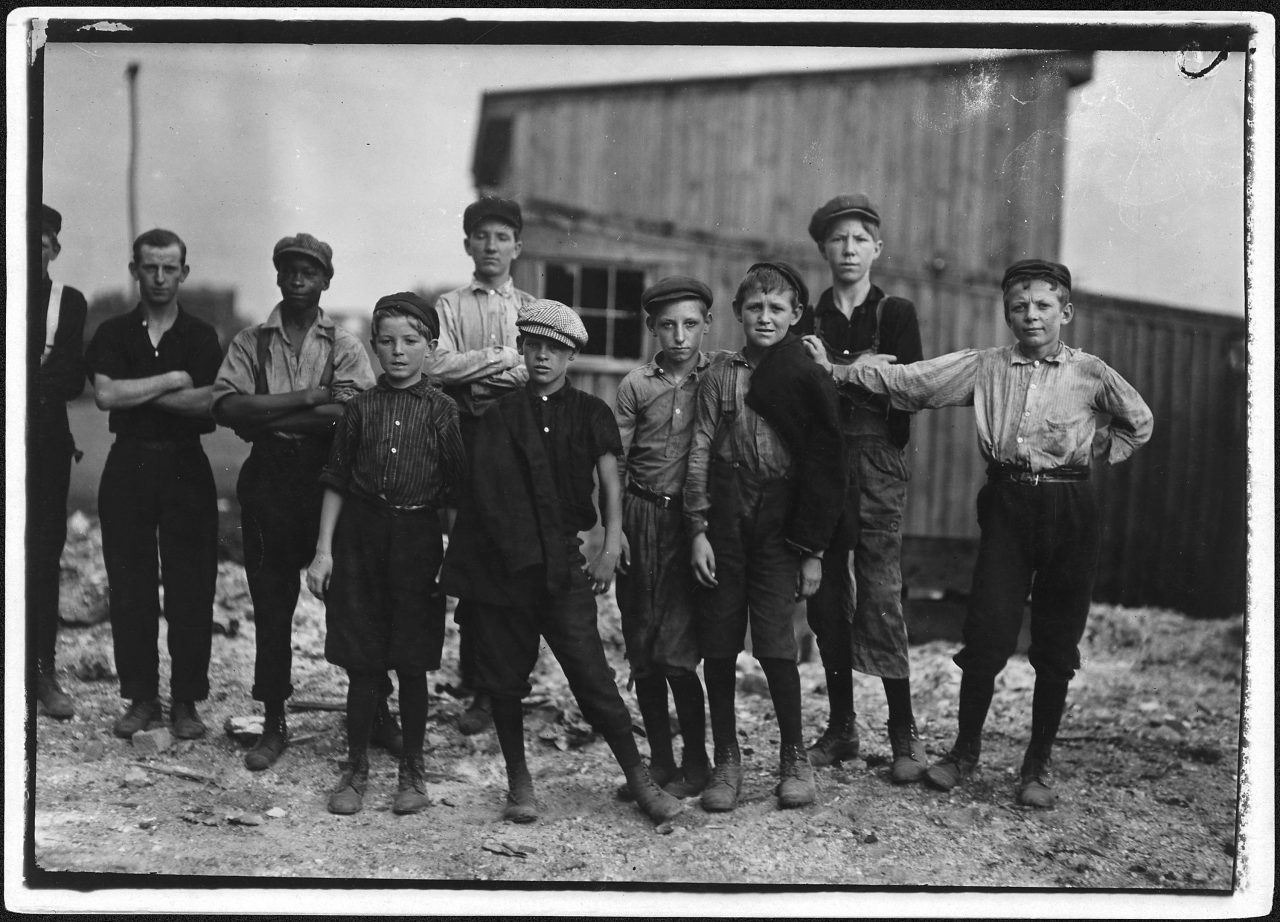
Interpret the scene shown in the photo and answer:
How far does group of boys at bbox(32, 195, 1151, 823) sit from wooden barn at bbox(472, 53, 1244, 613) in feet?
5.13

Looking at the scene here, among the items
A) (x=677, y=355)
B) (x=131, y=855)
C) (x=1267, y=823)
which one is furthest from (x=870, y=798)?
(x=131, y=855)

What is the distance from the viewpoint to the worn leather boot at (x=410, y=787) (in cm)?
409

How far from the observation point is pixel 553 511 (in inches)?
152

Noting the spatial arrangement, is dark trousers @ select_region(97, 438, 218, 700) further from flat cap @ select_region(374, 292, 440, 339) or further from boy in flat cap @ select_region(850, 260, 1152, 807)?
boy in flat cap @ select_region(850, 260, 1152, 807)

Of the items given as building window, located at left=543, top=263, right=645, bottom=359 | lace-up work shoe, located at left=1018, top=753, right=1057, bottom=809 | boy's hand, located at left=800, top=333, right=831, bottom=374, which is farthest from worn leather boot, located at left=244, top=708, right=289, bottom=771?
lace-up work shoe, located at left=1018, top=753, right=1057, bottom=809

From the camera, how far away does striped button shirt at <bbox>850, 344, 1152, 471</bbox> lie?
405 centimetres

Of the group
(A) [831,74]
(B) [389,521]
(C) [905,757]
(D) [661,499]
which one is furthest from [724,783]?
(A) [831,74]

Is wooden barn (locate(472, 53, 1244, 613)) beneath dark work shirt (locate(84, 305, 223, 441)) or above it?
above

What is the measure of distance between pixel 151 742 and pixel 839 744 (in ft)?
9.92

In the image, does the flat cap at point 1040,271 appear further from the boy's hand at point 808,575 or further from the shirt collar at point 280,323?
the shirt collar at point 280,323

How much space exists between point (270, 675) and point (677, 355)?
221cm

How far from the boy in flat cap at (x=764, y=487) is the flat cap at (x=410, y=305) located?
3.66 ft

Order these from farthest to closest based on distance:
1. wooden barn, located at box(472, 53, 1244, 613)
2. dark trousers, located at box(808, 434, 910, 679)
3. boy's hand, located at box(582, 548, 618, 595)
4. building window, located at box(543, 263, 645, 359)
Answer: building window, located at box(543, 263, 645, 359) → wooden barn, located at box(472, 53, 1244, 613) → dark trousers, located at box(808, 434, 910, 679) → boy's hand, located at box(582, 548, 618, 595)

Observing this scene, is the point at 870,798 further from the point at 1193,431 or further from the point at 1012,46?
the point at 1012,46
